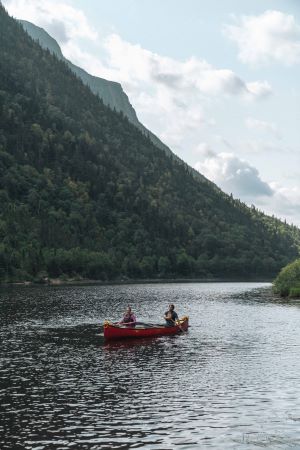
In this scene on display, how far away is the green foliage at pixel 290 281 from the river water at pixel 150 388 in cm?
5861

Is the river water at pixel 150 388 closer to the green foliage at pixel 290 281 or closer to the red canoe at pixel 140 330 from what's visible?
the red canoe at pixel 140 330

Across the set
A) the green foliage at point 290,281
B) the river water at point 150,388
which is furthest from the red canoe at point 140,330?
the green foliage at point 290,281

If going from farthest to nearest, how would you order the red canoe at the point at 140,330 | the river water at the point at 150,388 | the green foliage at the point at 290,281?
the green foliage at the point at 290,281 → the red canoe at the point at 140,330 → the river water at the point at 150,388

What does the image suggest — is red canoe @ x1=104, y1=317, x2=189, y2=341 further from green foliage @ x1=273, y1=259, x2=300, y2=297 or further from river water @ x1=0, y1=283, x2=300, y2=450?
green foliage @ x1=273, y1=259, x2=300, y2=297

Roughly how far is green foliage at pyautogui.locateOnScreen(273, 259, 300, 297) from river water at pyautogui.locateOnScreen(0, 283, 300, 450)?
192 feet

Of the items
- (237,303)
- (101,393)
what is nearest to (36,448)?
(101,393)

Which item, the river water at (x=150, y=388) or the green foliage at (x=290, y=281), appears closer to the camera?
the river water at (x=150, y=388)

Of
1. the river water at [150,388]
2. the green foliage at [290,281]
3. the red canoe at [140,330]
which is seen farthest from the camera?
the green foliage at [290,281]

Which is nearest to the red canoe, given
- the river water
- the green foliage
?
the river water

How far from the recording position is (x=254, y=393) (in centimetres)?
4034

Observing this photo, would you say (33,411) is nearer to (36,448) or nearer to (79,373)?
(36,448)

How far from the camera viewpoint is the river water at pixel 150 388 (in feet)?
99.7

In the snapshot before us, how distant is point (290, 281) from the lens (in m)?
145

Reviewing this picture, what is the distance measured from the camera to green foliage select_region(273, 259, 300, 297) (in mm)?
139738
